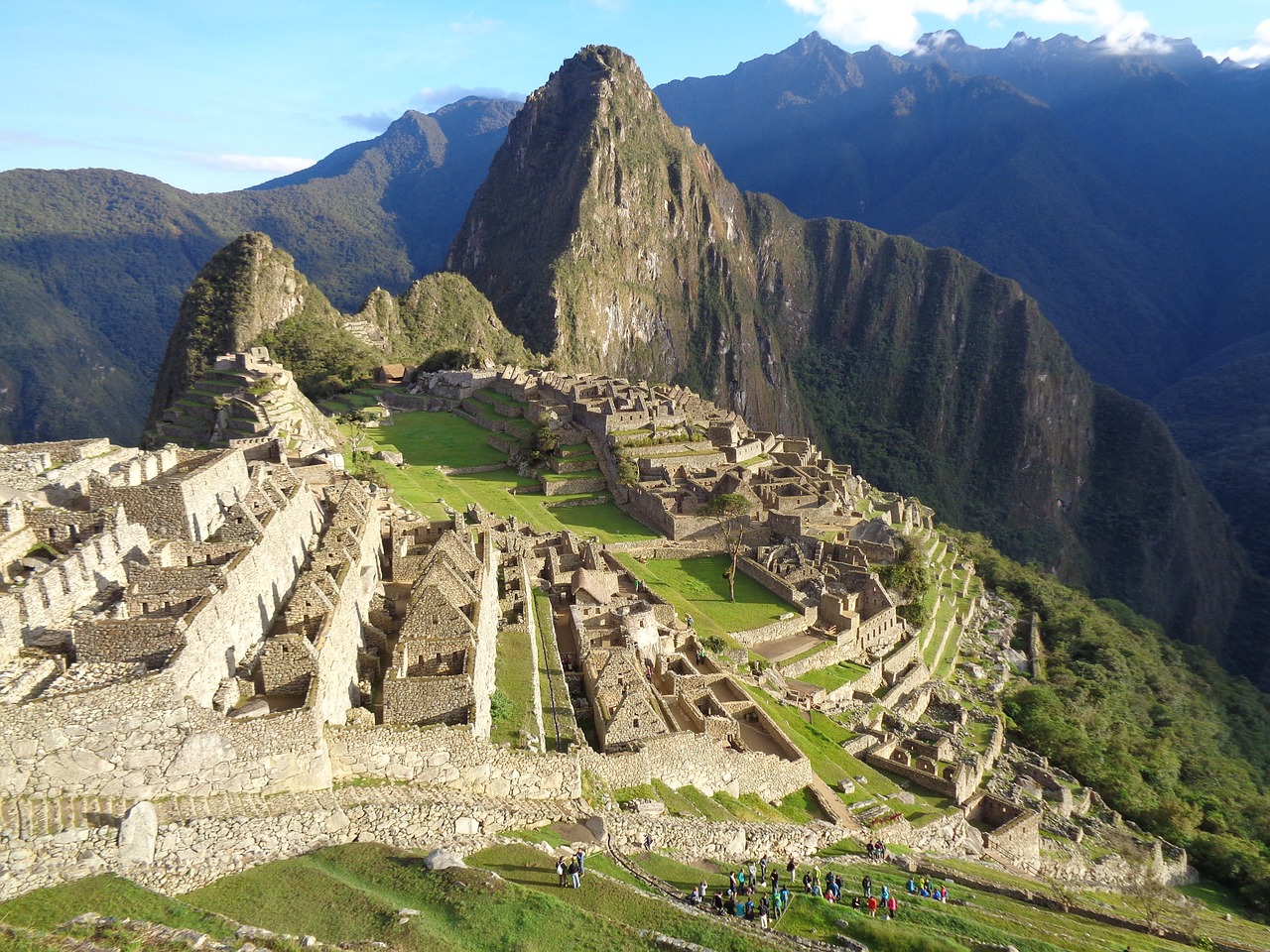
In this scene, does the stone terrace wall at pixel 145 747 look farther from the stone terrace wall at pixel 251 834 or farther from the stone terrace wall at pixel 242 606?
the stone terrace wall at pixel 242 606

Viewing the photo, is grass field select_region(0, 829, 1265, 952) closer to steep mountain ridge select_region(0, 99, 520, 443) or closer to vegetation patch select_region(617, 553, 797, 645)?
vegetation patch select_region(617, 553, 797, 645)

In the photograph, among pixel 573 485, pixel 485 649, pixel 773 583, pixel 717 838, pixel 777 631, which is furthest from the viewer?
pixel 573 485

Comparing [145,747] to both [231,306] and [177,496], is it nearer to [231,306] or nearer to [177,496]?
[177,496]

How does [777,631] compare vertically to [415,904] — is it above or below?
below

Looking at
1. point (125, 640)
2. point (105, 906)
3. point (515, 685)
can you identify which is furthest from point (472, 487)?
point (105, 906)

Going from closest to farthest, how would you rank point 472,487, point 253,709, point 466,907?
point 466,907 < point 253,709 < point 472,487

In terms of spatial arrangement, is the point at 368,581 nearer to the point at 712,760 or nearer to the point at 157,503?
the point at 157,503

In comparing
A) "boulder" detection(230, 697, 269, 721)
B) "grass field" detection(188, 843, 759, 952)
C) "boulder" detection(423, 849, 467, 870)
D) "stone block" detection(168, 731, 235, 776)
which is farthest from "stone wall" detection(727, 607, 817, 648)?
"stone block" detection(168, 731, 235, 776)
